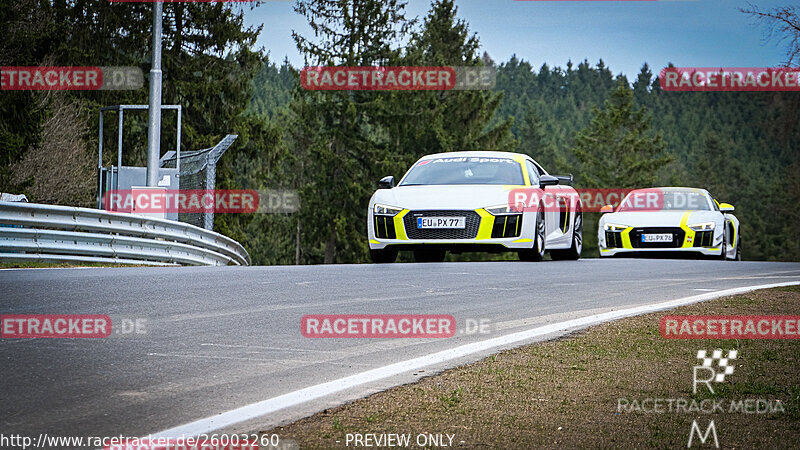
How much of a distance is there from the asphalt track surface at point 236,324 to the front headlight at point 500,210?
0.82 m

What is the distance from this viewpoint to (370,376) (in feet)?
19.4

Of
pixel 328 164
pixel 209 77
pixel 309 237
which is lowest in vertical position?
pixel 309 237

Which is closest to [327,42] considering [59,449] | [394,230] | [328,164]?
[328,164]

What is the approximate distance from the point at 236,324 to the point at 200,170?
11812mm

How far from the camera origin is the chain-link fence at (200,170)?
18.5 meters

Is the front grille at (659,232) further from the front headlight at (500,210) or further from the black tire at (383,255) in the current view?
the black tire at (383,255)

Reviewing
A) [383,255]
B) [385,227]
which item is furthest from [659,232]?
[385,227]

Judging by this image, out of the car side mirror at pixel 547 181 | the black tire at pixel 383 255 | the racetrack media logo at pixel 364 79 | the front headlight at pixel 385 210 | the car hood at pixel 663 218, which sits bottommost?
the black tire at pixel 383 255

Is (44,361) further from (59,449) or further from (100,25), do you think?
(100,25)

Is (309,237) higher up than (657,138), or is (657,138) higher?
(657,138)

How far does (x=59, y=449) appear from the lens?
13.6ft

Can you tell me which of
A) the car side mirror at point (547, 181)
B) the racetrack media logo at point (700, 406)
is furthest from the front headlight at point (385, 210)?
the racetrack media logo at point (700, 406)

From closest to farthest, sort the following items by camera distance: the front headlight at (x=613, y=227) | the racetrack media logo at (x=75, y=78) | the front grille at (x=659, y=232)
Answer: the front grille at (x=659, y=232), the front headlight at (x=613, y=227), the racetrack media logo at (x=75, y=78)

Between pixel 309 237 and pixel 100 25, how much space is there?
49.9 ft
